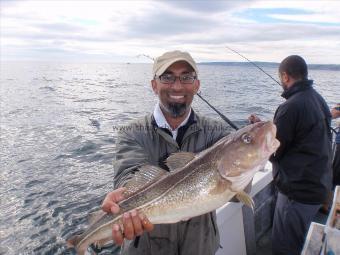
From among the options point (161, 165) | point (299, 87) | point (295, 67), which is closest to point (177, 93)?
point (161, 165)

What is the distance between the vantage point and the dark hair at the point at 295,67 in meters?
5.57

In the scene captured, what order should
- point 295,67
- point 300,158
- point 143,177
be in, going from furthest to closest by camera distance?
1. point 295,67
2. point 300,158
3. point 143,177

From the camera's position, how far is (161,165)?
3707 millimetres

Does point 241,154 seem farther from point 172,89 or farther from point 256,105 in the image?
point 256,105

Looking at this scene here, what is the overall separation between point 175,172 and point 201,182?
0.27m

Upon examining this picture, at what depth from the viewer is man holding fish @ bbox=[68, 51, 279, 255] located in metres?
2.93

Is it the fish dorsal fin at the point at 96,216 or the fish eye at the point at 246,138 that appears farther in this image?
the fish dorsal fin at the point at 96,216

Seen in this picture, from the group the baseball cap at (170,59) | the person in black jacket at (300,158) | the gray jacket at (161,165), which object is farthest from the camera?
the person in black jacket at (300,158)

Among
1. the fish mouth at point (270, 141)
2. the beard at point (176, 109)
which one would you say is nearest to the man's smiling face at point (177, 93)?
the beard at point (176, 109)

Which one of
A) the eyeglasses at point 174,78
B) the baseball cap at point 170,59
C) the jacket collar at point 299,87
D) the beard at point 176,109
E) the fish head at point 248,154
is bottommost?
the fish head at point 248,154

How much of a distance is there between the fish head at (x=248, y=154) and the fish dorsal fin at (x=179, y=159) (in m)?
0.32

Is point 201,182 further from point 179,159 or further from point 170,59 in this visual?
point 170,59

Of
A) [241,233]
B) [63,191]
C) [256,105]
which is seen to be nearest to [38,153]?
[63,191]

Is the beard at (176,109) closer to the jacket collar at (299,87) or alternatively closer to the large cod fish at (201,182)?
the large cod fish at (201,182)
